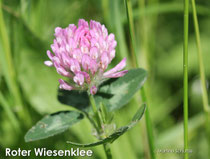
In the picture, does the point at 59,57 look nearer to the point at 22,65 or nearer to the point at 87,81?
the point at 87,81

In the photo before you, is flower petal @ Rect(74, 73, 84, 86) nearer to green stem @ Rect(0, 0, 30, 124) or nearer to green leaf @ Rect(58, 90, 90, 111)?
green leaf @ Rect(58, 90, 90, 111)

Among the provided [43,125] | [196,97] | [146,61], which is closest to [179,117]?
[196,97]

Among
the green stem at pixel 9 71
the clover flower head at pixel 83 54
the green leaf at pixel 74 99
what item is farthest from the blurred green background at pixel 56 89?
the clover flower head at pixel 83 54

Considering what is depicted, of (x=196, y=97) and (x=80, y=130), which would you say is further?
(x=196, y=97)

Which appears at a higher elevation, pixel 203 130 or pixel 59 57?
pixel 59 57

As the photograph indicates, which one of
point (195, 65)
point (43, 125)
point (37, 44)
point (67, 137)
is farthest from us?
point (195, 65)

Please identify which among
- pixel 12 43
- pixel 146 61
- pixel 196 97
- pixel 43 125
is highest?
pixel 12 43

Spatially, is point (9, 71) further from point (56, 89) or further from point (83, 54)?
point (83, 54)

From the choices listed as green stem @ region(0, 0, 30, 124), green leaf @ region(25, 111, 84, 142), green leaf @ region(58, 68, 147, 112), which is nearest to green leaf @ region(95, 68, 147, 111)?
green leaf @ region(58, 68, 147, 112)
